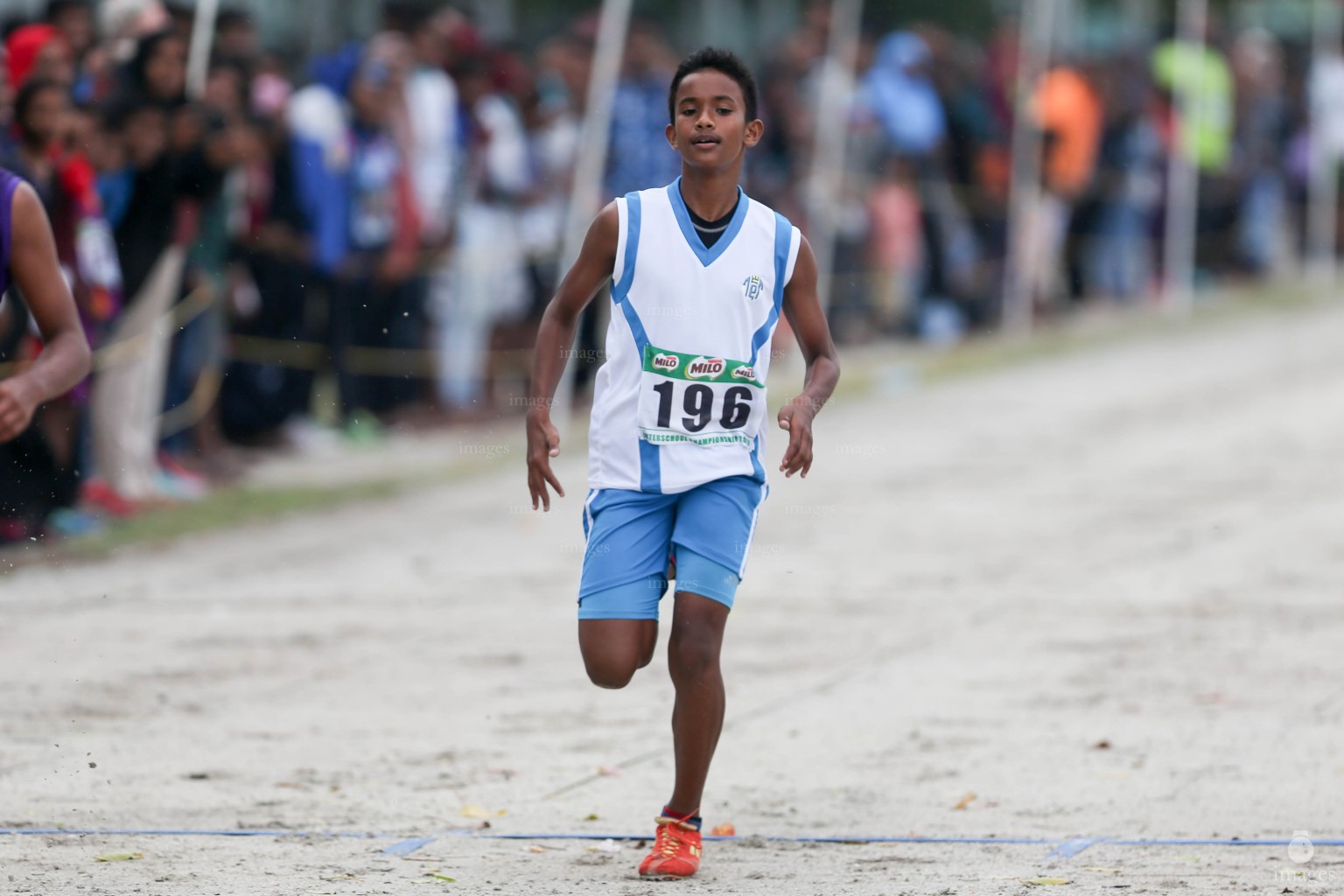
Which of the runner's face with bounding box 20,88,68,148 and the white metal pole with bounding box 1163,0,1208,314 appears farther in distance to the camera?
the white metal pole with bounding box 1163,0,1208,314

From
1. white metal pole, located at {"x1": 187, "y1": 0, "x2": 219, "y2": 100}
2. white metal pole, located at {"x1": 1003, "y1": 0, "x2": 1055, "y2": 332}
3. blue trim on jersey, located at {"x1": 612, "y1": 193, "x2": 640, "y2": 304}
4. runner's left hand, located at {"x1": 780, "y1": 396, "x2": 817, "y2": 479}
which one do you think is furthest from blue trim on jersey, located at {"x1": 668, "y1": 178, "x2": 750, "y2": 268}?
white metal pole, located at {"x1": 1003, "y1": 0, "x2": 1055, "y2": 332}

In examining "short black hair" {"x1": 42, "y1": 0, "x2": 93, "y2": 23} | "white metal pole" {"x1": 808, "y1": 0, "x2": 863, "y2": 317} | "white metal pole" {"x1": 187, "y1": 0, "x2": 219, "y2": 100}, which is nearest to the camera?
"short black hair" {"x1": 42, "y1": 0, "x2": 93, "y2": 23}

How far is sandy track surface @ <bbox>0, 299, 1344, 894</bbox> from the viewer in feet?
18.8

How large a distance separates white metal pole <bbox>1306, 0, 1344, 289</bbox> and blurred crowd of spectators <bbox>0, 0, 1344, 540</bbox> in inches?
156

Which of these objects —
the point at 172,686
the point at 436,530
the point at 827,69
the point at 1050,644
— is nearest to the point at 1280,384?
the point at 827,69

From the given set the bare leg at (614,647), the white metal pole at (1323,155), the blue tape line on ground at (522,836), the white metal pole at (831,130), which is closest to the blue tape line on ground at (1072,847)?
the blue tape line on ground at (522,836)

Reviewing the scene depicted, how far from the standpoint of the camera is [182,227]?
11.9m

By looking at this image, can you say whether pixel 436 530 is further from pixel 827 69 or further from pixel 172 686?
pixel 827 69

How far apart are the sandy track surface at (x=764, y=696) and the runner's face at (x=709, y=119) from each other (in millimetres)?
1780

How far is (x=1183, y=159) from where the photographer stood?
22281 mm

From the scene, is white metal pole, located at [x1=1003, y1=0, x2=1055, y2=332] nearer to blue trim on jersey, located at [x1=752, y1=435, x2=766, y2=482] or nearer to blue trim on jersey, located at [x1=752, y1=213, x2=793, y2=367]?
blue trim on jersey, located at [x1=752, y1=213, x2=793, y2=367]

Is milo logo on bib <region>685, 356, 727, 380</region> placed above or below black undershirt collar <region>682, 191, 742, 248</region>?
below

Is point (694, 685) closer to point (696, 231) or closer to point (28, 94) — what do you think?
point (696, 231)

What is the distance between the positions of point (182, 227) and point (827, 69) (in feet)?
23.4
